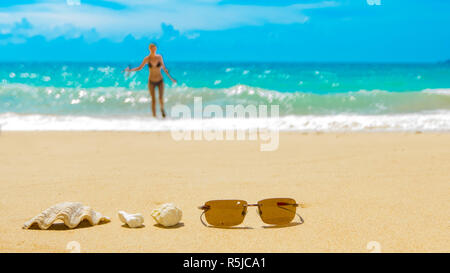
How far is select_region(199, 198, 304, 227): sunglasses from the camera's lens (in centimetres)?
307

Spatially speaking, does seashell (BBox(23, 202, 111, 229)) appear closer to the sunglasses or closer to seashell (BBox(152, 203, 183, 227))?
seashell (BBox(152, 203, 183, 227))

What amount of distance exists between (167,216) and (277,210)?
0.66 meters

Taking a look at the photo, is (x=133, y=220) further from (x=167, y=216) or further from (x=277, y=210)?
(x=277, y=210)

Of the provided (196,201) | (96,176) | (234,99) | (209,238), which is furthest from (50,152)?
(234,99)

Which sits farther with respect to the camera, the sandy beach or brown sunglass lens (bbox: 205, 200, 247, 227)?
brown sunglass lens (bbox: 205, 200, 247, 227)

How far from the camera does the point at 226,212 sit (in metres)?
3.09

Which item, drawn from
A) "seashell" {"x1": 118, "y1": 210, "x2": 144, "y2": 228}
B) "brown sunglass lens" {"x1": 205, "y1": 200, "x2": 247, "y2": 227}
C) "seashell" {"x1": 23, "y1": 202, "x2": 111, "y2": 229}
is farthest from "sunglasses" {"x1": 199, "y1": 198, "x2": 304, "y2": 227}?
"seashell" {"x1": 23, "y1": 202, "x2": 111, "y2": 229}

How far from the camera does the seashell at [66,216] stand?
9.98 feet

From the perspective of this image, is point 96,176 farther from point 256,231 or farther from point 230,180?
point 256,231

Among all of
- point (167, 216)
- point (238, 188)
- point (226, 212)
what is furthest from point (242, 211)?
point (238, 188)

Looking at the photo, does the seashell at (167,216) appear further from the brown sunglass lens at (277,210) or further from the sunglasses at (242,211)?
the brown sunglass lens at (277,210)

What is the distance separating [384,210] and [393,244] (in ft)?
2.52

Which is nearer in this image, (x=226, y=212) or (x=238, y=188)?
(x=226, y=212)

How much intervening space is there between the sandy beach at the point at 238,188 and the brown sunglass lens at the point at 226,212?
7 centimetres
